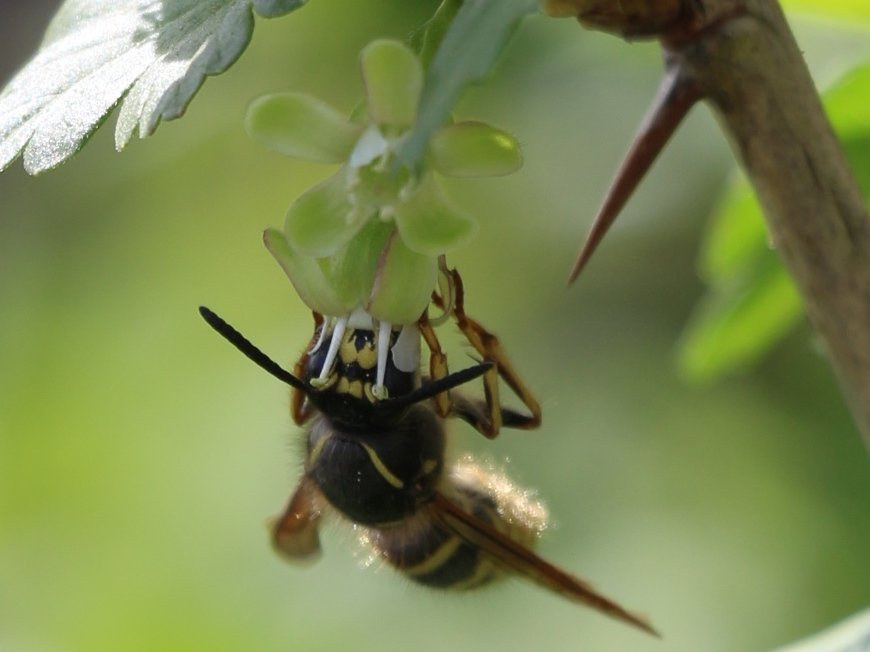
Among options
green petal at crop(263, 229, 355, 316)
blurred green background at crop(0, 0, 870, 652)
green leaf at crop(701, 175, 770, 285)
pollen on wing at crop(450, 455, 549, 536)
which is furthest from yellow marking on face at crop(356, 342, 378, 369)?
blurred green background at crop(0, 0, 870, 652)

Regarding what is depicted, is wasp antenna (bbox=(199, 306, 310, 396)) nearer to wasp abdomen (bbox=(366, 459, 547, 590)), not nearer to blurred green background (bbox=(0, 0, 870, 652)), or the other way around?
wasp abdomen (bbox=(366, 459, 547, 590))

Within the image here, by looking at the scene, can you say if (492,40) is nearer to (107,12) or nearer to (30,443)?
(107,12)

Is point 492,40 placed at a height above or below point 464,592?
above

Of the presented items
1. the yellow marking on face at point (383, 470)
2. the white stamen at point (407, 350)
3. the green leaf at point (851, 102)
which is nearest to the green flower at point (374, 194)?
the white stamen at point (407, 350)

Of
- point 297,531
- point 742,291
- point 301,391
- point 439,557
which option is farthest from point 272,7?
point 742,291

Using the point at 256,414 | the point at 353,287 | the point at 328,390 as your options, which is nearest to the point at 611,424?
the point at 256,414

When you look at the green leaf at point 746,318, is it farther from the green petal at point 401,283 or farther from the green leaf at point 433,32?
the green leaf at point 433,32

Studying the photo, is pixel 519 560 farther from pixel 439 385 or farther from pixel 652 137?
pixel 652 137
